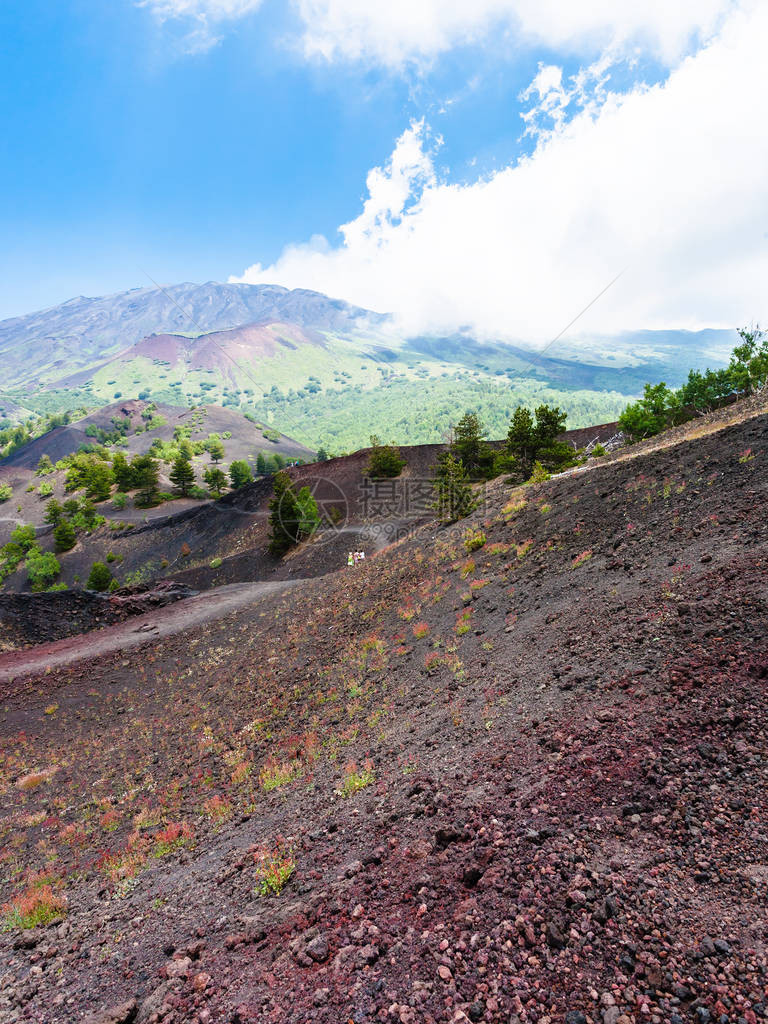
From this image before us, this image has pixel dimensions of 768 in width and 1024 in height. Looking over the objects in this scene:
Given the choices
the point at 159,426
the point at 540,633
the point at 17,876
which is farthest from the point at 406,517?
the point at 159,426

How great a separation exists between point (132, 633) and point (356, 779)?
22.6 metres

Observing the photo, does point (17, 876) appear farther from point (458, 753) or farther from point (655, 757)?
point (655, 757)

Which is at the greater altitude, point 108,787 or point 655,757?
point 655,757

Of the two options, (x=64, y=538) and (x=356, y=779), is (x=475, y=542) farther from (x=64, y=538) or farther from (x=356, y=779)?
(x=64, y=538)

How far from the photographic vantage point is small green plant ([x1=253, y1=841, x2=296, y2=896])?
16.8 feet

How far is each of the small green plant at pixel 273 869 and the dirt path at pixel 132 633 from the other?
20046 mm

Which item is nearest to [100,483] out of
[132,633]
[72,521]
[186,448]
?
[72,521]

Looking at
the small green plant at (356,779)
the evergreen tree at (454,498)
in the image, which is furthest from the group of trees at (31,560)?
the small green plant at (356,779)

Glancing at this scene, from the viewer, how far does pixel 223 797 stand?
8609 mm

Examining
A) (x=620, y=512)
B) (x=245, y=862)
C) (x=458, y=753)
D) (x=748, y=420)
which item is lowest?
(x=245, y=862)

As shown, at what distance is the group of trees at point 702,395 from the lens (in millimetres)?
37562

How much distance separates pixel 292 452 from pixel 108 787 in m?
184

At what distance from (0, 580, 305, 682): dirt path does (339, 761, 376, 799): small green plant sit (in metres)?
19.4

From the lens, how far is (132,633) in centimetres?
2461
